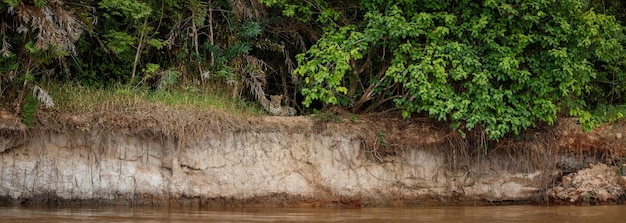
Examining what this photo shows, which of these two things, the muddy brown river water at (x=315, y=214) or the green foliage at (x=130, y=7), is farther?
the green foliage at (x=130, y=7)

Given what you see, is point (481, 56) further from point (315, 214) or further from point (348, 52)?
point (315, 214)

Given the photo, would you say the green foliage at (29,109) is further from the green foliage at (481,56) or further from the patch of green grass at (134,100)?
the green foliage at (481,56)

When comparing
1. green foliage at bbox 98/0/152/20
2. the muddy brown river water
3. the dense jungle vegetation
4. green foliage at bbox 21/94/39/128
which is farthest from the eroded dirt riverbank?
green foliage at bbox 98/0/152/20

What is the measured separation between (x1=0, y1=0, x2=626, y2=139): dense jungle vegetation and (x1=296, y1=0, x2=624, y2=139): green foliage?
0.02 m


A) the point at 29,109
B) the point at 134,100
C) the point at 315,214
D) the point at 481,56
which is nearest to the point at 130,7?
the point at 134,100

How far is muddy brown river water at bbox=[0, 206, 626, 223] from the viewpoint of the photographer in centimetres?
1073

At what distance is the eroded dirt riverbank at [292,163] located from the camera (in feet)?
40.9

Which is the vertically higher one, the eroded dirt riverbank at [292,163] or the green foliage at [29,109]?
the green foliage at [29,109]

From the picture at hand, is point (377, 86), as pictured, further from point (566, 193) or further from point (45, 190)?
point (45, 190)

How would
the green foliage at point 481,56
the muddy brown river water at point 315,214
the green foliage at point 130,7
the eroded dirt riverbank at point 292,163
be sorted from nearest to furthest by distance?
the muddy brown river water at point 315,214 → the eroded dirt riverbank at point 292,163 → the green foliage at point 130,7 → the green foliage at point 481,56

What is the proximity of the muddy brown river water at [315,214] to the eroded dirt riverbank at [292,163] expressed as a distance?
23.0 inches

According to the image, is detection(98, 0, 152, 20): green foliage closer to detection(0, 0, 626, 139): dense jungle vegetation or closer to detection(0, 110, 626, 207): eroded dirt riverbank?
detection(0, 0, 626, 139): dense jungle vegetation

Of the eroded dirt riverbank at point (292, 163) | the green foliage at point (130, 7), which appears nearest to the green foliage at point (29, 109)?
the eroded dirt riverbank at point (292, 163)

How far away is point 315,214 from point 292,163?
5.84 ft
